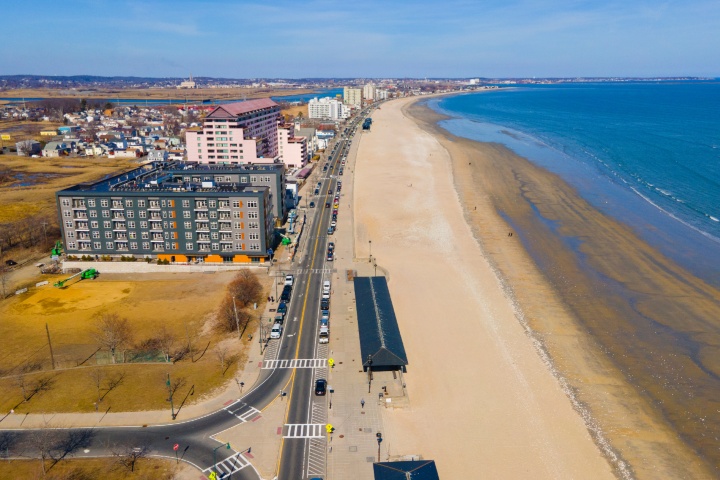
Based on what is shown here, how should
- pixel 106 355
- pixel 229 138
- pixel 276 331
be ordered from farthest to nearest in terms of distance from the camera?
pixel 229 138, pixel 276 331, pixel 106 355

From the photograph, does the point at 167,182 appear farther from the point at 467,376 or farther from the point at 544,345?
the point at 544,345

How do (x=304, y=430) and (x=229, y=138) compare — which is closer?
(x=304, y=430)

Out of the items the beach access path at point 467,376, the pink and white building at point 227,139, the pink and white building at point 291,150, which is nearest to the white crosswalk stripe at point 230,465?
the beach access path at point 467,376

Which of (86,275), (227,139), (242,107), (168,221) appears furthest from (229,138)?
(86,275)

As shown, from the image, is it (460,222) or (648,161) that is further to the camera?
(648,161)

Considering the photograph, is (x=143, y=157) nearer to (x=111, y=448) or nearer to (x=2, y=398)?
(x=2, y=398)

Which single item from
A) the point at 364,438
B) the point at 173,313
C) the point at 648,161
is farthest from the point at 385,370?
the point at 648,161
